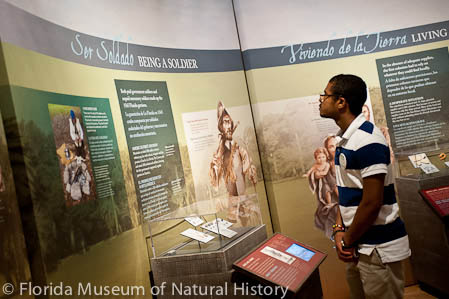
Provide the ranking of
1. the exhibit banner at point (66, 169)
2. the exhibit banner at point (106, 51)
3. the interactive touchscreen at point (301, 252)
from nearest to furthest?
the exhibit banner at point (66, 169), the exhibit banner at point (106, 51), the interactive touchscreen at point (301, 252)

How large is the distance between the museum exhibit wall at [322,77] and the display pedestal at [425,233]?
42 cm

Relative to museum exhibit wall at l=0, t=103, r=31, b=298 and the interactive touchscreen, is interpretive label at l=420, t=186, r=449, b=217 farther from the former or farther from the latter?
museum exhibit wall at l=0, t=103, r=31, b=298

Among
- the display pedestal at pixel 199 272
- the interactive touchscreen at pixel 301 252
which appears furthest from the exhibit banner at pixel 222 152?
the display pedestal at pixel 199 272

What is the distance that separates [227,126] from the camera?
4266 millimetres

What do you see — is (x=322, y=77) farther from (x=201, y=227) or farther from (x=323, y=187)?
(x=201, y=227)

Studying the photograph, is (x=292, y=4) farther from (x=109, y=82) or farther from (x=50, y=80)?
(x=50, y=80)

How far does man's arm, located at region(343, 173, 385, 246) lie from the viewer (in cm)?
223

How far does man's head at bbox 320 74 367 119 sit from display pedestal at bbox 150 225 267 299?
1.07m

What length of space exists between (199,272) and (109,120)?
129 centimetres

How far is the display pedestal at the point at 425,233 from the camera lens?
3965mm

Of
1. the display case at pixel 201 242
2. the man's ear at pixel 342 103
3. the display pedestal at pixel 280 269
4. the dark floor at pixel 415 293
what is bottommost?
the dark floor at pixel 415 293

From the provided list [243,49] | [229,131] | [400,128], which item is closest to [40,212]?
[229,131]

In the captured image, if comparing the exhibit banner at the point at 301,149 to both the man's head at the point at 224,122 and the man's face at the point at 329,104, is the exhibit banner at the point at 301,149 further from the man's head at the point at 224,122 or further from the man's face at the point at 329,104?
the man's face at the point at 329,104

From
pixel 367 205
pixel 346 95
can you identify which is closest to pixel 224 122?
pixel 346 95
